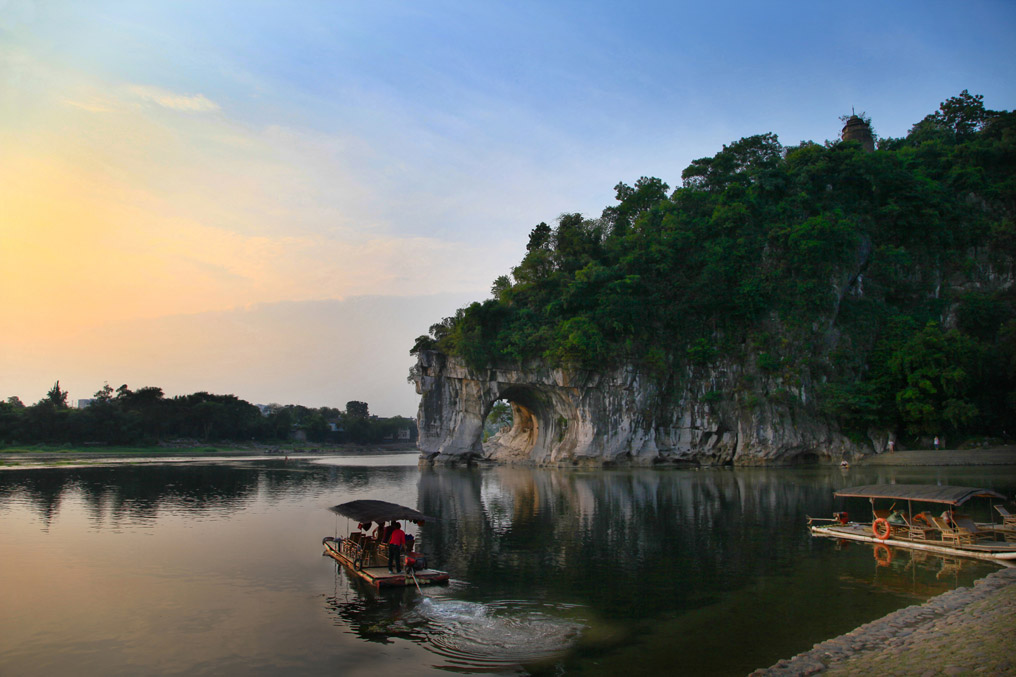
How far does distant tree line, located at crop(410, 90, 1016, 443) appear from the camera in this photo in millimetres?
44625

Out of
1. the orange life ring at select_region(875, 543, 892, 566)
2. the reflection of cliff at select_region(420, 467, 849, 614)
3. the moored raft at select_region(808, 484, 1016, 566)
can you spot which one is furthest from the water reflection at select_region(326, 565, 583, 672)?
the moored raft at select_region(808, 484, 1016, 566)

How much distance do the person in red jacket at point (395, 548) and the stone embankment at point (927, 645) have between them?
26.8ft

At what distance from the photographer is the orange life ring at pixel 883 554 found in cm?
1475

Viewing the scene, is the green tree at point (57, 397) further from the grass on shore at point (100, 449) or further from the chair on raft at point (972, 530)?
the chair on raft at point (972, 530)

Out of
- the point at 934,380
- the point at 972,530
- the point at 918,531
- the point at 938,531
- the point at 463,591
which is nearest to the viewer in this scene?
the point at 463,591

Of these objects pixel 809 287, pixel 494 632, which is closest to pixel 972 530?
pixel 494 632

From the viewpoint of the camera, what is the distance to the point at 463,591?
1260 cm

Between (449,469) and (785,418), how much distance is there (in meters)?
26.4

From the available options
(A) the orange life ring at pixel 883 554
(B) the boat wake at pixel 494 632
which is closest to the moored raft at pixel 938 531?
(A) the orange life ring at pixel 883 554

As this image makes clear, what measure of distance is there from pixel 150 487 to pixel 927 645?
35466mm

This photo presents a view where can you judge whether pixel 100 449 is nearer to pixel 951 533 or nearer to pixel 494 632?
pixel 494 632

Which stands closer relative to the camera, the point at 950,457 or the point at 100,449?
the point at 950,457

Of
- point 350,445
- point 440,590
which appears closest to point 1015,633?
point 440,590

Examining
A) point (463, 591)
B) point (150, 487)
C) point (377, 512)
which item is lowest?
point (150, 487)
